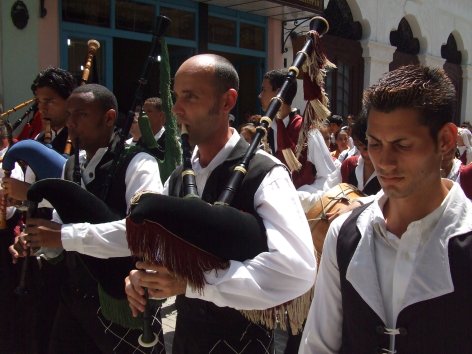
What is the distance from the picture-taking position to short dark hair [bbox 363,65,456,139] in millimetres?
1410

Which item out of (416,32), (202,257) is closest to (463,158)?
(202,257)

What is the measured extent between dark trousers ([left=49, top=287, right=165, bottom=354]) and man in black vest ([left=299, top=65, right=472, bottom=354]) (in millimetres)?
1367

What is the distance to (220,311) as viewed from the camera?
6.55 ft

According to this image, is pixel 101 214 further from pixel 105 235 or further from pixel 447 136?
pixel 447 136

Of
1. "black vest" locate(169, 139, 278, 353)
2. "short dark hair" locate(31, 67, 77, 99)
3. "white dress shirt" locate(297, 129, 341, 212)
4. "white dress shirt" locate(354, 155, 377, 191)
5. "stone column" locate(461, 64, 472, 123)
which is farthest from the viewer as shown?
"stone column" locate(461, 64, 472, 123)

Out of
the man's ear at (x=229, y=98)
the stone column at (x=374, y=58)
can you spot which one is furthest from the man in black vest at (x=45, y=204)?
the stone column at (x=374, y=58)

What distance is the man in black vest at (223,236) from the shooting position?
1.71m

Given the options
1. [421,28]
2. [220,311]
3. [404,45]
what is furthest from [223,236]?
[421,28]

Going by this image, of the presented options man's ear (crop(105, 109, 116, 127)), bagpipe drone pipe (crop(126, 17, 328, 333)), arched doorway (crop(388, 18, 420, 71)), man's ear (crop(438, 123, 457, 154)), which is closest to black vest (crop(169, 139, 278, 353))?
bagpipe drone pipe (crop(126, 17, 328, 333))

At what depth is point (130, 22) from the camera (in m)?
8.50

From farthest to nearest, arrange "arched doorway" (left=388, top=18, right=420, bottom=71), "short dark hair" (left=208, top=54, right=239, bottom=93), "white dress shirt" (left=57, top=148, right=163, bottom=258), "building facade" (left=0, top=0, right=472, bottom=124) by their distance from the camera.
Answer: "arched doorway" (left=388, top=18, right=420, bottom=71)
"building facade" (left=0, top=0, right=472, bottom=124)
"white dress shirt" (left=57, top=148, right=163, bottom=258)
"short dark hair" (left=208, top=54, right=239, bottom=93)

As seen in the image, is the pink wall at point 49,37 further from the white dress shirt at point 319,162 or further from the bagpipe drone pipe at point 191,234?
the bagpipe drone pipe at point 191,234

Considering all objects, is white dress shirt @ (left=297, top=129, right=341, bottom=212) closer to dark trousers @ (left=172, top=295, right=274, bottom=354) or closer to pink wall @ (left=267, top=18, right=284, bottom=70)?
dark trousers @ (left=172, top=295, right=274, bottom=354)

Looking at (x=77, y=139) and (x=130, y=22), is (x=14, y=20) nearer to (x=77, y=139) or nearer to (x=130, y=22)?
(x=130, y=22)
